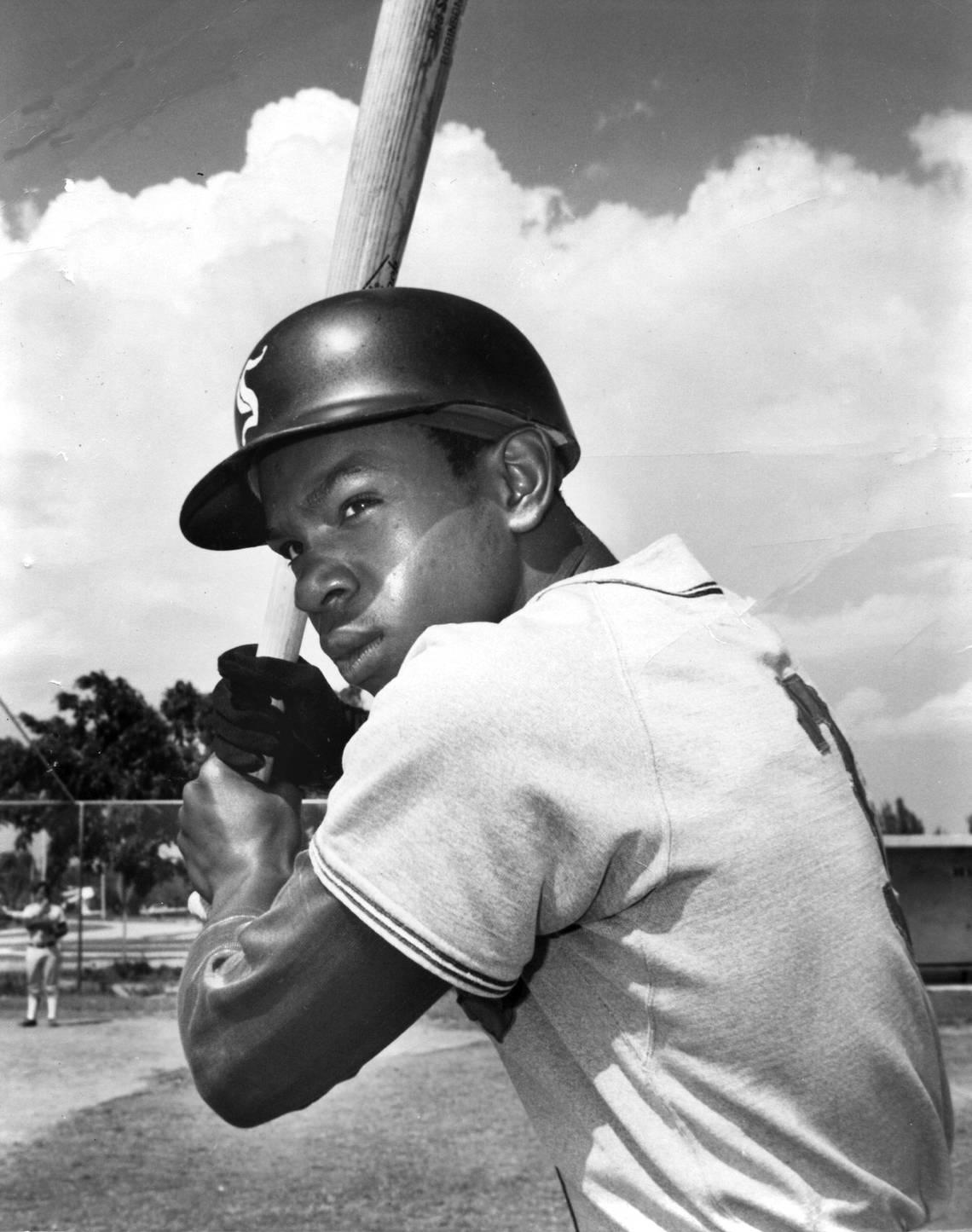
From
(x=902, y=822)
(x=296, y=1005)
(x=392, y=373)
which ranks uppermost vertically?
(x=392, y=373)

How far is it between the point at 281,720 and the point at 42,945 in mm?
7297

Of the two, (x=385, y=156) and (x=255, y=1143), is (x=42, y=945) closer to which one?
(x=255, y=1143)

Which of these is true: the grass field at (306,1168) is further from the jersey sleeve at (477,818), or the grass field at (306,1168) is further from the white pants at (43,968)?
the jersey sleeve at (477,818)

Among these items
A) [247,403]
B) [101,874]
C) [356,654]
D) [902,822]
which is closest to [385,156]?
[247,403]

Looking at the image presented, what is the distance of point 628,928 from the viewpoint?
2.90 feet

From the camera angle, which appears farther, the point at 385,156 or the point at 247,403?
the point at 385,156

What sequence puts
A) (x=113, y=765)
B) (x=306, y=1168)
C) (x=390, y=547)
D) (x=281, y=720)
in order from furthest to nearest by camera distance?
1. (x=113, y=765)
2. (x=306, y=1168)
3. (x=281, y=720)
4. (x=390, y=547)

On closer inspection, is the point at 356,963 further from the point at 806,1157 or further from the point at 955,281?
the point at 955,281

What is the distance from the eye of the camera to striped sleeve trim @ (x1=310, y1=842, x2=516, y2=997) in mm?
836

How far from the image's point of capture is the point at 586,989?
0.93 meters

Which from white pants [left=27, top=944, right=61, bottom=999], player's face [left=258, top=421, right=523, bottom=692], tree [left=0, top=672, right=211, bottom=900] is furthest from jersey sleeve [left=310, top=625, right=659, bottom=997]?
white pants [left=27, top=944, right=61, bottom=999]

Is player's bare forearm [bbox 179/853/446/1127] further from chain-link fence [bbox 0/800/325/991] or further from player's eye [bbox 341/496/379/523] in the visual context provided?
chain-link fence [bbox 0/800/325/991]

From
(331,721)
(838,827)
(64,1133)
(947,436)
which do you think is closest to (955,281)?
(947,436)

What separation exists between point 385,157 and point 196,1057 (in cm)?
119
